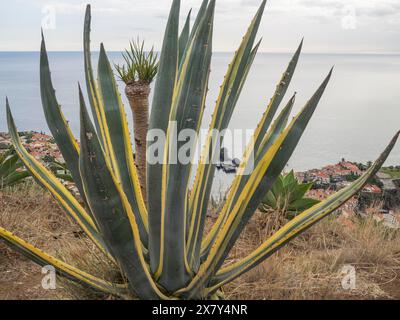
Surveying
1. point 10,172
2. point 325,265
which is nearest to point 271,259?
point 325,265

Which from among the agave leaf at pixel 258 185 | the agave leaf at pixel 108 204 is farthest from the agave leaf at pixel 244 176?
the agave leaf at pixel 108 204

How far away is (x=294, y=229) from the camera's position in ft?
5.01

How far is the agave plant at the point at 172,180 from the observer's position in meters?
1.20

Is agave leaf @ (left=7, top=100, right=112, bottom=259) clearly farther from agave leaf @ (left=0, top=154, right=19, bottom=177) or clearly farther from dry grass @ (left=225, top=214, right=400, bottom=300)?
agave leaf @ (left=0, top=154, right=19, bottom=177)

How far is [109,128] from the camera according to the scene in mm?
1648

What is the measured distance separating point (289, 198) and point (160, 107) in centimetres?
176

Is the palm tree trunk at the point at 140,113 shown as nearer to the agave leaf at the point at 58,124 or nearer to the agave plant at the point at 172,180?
the agave plant at the point at 172,180

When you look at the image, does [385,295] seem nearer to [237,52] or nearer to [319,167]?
[237,52]

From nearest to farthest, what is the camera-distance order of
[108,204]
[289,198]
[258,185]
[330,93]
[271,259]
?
[108,204] → [258,185] → [271,259] → [289,198] → [330,93]

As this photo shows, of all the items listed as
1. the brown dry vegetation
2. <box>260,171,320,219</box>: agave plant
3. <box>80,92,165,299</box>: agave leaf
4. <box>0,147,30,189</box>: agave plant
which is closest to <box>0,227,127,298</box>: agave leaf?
the brown dry vegetation

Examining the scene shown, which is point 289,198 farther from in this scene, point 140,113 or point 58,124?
point 58,124

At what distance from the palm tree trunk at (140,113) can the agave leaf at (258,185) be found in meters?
1.07

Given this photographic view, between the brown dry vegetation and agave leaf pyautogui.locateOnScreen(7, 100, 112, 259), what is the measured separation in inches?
8.7
